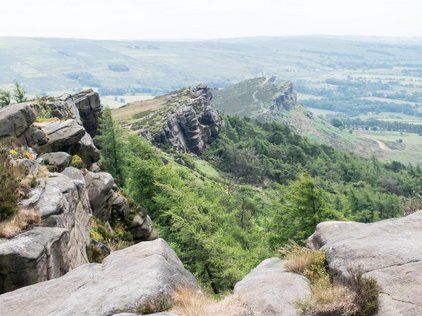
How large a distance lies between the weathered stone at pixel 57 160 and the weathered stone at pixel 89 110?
128 ft

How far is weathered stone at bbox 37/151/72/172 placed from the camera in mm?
31984

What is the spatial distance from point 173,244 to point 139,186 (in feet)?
40.3

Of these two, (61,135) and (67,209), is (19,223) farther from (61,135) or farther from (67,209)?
(61,135)

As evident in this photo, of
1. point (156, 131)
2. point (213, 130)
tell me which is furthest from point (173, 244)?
point (213, 130)

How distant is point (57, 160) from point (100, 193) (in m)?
3.89

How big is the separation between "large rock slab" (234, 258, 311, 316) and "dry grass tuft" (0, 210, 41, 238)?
31.9 feet

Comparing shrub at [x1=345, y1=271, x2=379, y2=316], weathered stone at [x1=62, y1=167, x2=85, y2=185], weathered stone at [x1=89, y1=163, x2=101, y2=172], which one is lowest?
weathered stone at [x1=89, y1=163, x2=101, y2=172]

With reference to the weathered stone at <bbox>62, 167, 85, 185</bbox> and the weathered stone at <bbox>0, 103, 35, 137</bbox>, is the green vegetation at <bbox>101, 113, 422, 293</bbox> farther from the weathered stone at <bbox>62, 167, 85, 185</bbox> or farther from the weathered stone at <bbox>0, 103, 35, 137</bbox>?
the weathered stone at <bbox>0, 103, 35, 137</bbox>

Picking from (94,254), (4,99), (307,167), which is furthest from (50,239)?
(307,167)

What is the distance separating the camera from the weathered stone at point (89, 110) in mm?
71812

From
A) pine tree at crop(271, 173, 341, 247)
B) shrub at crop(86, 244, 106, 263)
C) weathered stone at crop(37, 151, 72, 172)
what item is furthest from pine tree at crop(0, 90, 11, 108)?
shrub at crop(86, 244, 106, 263)

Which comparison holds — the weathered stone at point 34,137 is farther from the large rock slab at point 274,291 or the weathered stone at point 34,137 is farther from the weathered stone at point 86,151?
the large rock slab at point 274,291

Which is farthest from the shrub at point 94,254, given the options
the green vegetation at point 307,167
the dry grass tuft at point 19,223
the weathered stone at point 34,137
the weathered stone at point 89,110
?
the green vegetation at point 307,167

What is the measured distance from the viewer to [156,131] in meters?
132
